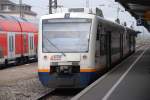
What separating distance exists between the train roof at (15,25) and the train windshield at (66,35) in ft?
37.3

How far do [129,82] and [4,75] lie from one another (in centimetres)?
765

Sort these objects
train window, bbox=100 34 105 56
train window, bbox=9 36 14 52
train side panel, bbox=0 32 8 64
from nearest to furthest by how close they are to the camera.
Result: train window, bbox=100 34 105 56 → train side panel, bbox=0 32 8 64 → train window, bbox=9 36 14 52

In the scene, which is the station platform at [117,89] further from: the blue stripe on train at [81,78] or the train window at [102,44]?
the train window at [102,44]

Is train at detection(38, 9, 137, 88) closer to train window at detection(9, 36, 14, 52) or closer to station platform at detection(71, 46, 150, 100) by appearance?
station platform at detection(71, 46, 150, 100)

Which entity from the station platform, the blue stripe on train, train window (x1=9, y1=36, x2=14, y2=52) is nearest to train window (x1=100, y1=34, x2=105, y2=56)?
the station platform

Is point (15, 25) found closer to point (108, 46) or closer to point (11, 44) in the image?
point (11, 44)

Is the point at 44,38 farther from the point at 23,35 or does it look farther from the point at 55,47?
the point at 23,35

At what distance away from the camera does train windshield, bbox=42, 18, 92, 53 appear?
17.7 m

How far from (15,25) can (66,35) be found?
48.5 ft

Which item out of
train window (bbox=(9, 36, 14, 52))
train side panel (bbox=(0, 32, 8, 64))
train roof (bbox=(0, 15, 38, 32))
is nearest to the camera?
train side panel (bbox=(0, 32, 8, 64))

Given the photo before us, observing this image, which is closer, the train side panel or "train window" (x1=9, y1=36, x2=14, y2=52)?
the train side panel

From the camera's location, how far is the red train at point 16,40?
96.0ft

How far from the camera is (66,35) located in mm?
17875

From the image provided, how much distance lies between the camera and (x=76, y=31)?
17.9 meters
